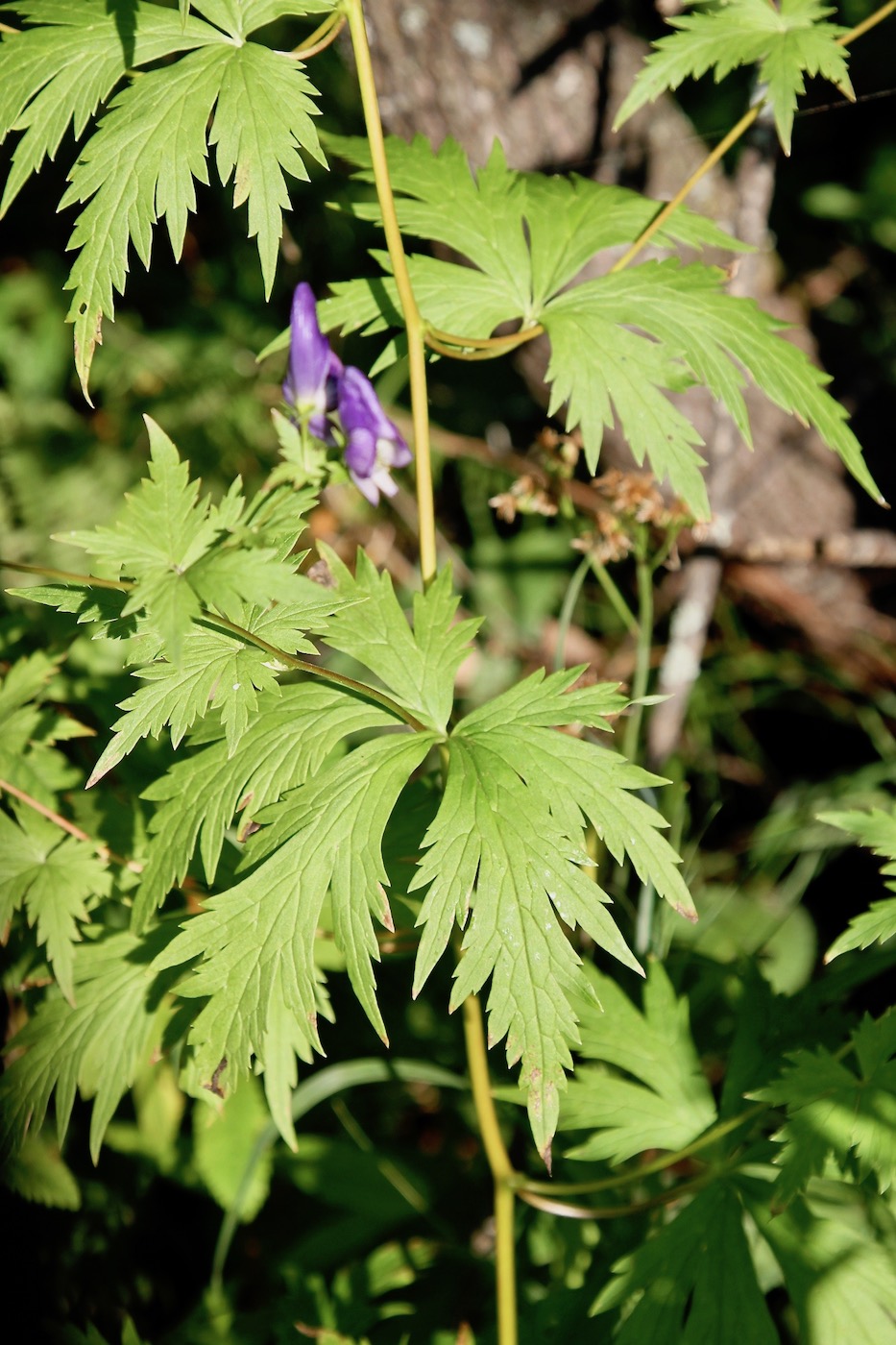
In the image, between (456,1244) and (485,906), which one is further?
(456,1244)

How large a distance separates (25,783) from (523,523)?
2185 mm

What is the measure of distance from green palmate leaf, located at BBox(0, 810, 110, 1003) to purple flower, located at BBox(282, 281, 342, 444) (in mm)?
764

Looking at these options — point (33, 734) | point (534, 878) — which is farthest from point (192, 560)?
point (33, 734)

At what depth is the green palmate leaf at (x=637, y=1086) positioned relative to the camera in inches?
59.6

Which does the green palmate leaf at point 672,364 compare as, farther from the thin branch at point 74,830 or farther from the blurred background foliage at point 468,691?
the thin branch at point 74,830

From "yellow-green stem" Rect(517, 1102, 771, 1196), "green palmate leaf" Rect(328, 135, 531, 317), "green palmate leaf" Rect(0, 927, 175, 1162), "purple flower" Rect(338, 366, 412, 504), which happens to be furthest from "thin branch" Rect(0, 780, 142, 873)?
"green palmate leaf" Rect(328, 135, 531, 317)

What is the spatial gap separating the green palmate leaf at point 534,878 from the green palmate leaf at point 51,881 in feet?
1.94

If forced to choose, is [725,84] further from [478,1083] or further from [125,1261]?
[125,1261]

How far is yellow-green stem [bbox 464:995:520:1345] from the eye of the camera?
1.49 meters

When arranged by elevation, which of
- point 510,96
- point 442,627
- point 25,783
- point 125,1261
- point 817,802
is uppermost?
point 510,96

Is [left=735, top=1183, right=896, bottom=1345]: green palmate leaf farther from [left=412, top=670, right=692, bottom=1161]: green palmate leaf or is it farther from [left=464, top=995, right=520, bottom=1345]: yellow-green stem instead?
[left=412, top=670, right=692, bottom=1161]: green palmate leaf

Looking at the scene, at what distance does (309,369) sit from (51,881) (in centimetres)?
88

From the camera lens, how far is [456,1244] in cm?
189

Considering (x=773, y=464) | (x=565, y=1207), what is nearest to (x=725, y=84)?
(x=773, y=464)
